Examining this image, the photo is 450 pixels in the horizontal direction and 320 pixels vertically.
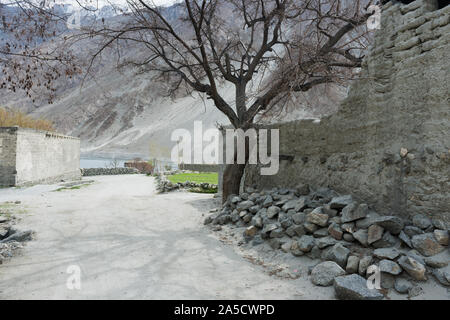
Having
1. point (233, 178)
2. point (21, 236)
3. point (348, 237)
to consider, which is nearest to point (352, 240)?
point (348, 237)

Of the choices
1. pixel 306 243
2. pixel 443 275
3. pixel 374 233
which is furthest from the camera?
pixel 306 243

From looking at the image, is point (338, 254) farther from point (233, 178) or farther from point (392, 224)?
point (233, 178)

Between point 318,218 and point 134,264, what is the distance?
272 cm

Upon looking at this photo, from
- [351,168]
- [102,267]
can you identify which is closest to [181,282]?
[102,267]

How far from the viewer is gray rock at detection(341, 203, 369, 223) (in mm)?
4117

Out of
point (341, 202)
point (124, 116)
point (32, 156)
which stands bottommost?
point (341, 202)

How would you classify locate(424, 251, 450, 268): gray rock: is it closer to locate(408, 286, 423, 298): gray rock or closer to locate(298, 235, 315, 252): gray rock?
locate(408, 286, 423, 298): gray rock

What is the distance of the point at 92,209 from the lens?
8.65m

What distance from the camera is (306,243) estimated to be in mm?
4246

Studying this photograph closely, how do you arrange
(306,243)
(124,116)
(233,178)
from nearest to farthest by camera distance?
(306,243), (233,178), (124,116)

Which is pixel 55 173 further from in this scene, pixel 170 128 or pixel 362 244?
pixel 170 128

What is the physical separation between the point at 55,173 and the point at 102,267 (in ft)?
63.4

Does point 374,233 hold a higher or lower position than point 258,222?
higher

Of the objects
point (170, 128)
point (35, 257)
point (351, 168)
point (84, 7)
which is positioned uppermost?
point (170, 128)
